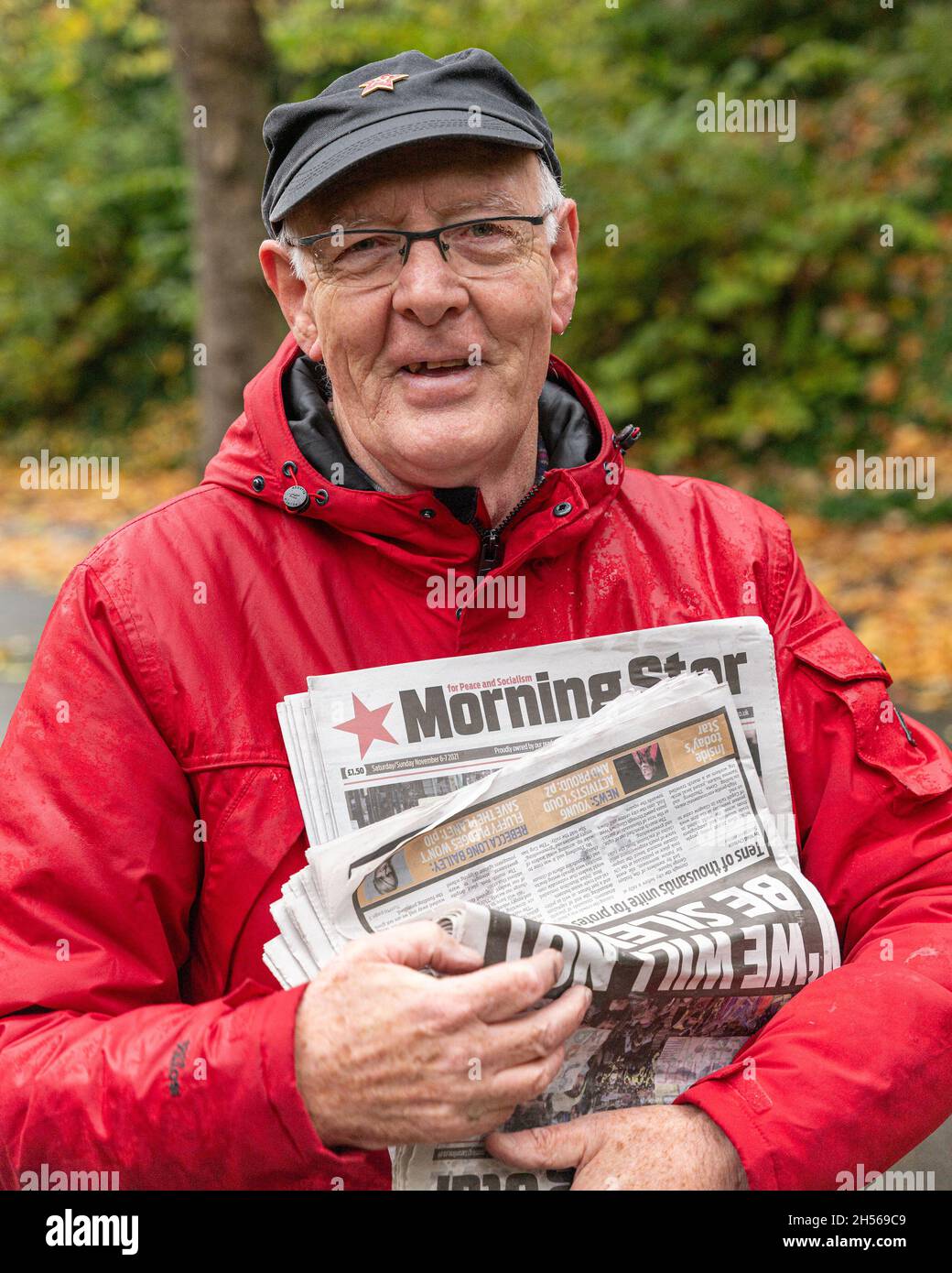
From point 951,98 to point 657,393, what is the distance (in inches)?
106

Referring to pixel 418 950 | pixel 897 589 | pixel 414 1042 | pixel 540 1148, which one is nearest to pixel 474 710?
pixel 418 950

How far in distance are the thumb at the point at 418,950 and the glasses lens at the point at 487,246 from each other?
94 centimetres

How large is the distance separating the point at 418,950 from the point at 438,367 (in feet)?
2.80

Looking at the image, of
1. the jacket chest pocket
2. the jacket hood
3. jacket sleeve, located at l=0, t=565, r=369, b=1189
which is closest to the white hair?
the jacket hood

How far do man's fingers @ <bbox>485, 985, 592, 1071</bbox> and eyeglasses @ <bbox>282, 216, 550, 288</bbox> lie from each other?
103 centimetres

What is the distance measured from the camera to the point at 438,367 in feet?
6.36

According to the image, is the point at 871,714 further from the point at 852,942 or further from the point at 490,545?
the point at 490,545

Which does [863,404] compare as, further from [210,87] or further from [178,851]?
[178,851]

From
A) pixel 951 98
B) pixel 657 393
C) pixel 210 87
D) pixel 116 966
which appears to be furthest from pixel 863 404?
pixel 116 966

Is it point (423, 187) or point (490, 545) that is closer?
point (423, 187)

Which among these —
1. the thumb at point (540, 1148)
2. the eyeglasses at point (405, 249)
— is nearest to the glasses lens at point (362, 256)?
the eyeglasses at point (405, 249)

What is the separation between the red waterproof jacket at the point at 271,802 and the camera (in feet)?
5.30

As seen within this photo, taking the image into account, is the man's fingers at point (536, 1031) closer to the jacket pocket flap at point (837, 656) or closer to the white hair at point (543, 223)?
the jacket pocket flap at point (837, 656)

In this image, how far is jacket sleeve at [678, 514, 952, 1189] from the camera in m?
1.72
